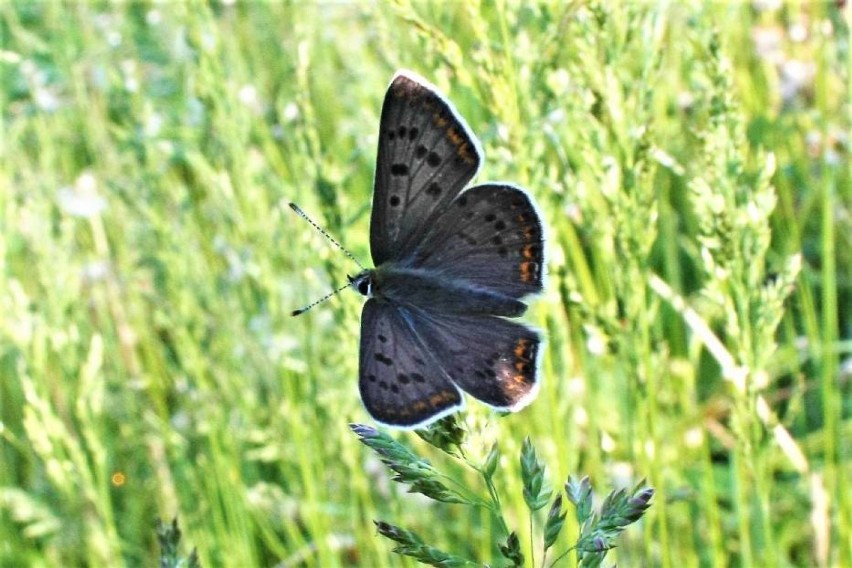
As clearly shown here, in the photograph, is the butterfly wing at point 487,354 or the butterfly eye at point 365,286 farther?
the butterfly eye at point 365,286

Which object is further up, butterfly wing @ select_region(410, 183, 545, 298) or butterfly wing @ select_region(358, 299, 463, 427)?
butterfly wing @ select_region(410, 183, 545, 298)

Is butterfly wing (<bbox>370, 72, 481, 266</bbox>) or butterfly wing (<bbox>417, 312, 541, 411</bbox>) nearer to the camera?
butterfly wing (<bbox>417, 312, 541, 411</bbox>)

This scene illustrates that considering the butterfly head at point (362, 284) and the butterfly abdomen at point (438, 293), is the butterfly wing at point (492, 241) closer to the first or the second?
the butterfly abdomen at point (438, 293)

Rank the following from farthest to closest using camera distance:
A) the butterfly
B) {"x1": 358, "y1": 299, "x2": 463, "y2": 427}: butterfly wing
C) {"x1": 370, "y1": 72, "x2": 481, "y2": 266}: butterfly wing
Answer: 1. {"x1": 370, "y1": 72, "x2": 481, "y2": 266}: butterfly wing
2. the butterfly
3. {"x1": 358, "y1": 299, "x2": 463, "y2": 427}: butterfly wing


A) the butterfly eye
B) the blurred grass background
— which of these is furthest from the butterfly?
the blurred grass background

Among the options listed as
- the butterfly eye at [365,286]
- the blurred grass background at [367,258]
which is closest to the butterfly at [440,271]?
the butterfly eye at [365,286]

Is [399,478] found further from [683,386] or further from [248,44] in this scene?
[248,44]

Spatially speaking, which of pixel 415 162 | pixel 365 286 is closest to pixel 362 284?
pixel 365 286

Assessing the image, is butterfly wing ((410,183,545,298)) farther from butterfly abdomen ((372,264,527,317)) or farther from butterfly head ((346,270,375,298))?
butterfly head ((346,270,375,298))
